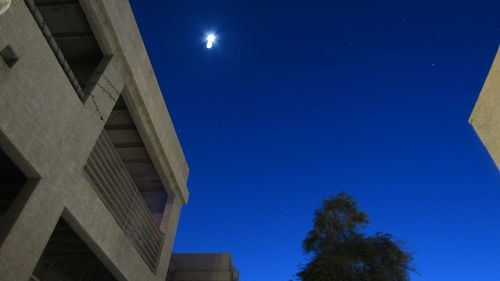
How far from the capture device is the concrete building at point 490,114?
202 inches

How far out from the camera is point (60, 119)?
24.0ft

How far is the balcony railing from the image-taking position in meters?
9.27

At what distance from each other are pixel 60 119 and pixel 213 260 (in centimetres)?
1205

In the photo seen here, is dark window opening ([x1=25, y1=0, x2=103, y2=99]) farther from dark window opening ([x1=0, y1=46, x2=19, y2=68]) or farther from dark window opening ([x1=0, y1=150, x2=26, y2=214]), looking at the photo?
dark window opening ([x1=0, y1=150, x2=26, y2=214])

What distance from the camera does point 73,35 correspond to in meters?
9.59

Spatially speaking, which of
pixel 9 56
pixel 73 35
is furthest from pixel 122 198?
pixel 9 56

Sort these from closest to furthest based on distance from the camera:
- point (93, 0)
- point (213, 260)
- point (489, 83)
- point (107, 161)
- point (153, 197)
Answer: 1. point (489, 83)
2. point (93, 0)
3. point (107, 161)
4. point (153, 197)
5. point (213, 260)

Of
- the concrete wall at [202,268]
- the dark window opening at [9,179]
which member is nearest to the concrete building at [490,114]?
the dark window opening at [9,179]

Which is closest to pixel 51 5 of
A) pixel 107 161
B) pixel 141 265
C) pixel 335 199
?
pixel 107 161

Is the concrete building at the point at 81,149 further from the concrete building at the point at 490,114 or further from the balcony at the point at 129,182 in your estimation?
the concrete building at the point at 490,114

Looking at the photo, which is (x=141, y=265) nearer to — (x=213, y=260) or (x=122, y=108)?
(x=122, y=108)

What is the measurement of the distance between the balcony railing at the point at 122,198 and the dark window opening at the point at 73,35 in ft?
5.94

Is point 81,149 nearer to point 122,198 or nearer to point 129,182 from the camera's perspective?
point 122,198

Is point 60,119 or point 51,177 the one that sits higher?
point 60,119
